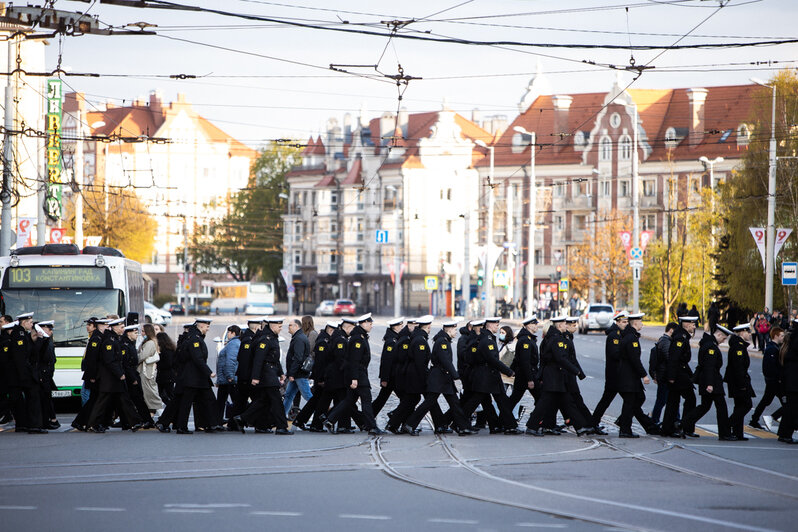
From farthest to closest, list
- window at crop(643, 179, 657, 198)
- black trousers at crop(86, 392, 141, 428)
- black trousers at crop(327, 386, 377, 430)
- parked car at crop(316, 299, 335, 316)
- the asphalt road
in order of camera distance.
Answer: parked car at crop(316, 299, 335, 316)
window at crop(643, 179, 657, 198)
black trousers at crop(86, 392, 141, 428)
black trousers at crop(327, 386, 377, 430)
the asphalt road

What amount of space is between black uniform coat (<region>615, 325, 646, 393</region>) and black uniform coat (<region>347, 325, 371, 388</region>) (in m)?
3.55

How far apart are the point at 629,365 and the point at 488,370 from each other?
→ 1984 mm

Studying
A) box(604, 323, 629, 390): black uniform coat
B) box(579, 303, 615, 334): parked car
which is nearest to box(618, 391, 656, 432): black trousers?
box(604, 323, 629, 390): black uniform coat

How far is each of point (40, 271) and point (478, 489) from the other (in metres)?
14.0

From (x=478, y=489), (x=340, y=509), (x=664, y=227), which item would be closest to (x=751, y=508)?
(x=478, y=489)

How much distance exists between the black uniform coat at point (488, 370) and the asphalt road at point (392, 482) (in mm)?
802

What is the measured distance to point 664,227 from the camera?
295ft

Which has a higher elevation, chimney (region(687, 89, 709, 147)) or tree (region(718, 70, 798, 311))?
chimney (region(687, 89, 709, 147))

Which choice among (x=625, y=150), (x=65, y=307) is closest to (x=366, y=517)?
(x=65, y=307)

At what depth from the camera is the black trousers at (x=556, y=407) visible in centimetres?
1856

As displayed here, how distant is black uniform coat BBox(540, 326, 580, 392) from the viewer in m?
18.5

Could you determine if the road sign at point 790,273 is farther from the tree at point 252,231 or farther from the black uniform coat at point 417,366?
the tree at point 252,231

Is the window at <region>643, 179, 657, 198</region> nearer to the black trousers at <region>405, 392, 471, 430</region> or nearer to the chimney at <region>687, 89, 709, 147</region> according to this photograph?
the chimney at <region>687, 89, 709, 147</region>

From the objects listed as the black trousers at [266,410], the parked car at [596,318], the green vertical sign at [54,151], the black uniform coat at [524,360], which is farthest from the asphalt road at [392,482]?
the parked car at [596,318]
